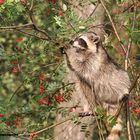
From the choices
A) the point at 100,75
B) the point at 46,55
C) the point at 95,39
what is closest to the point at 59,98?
the point at 46,55

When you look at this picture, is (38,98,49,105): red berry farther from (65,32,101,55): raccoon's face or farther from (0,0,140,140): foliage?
(65,32,101,55): raccoon's face

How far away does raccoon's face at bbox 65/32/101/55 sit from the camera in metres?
5.96

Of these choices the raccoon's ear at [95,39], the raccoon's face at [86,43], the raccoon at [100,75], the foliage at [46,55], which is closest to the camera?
the foliage at [46,55]

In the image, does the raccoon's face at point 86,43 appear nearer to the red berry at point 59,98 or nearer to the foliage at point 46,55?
the foliage at point 46,55

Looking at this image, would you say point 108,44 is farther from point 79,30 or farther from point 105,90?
point 79,30

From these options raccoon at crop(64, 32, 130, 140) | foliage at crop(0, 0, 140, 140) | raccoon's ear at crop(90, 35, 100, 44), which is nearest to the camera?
foliage at crop(0, 0, 140, 140)

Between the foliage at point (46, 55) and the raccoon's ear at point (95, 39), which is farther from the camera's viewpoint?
the raccoon's ear at point (95, 39)

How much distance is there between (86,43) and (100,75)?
482 mm

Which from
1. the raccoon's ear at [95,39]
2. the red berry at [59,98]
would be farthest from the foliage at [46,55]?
the raccoon's ear at [95,39]

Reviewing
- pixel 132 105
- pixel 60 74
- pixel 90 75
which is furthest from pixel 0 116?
pixel 132 105

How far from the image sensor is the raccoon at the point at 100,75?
20.8 feet

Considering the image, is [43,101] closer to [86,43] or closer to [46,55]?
[46,55]

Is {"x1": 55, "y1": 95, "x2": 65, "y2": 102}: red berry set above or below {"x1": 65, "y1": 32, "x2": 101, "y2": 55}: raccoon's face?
below

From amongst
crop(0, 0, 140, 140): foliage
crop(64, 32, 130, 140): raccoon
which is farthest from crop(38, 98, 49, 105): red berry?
crop(64, 32, 130, 140): raccoon
